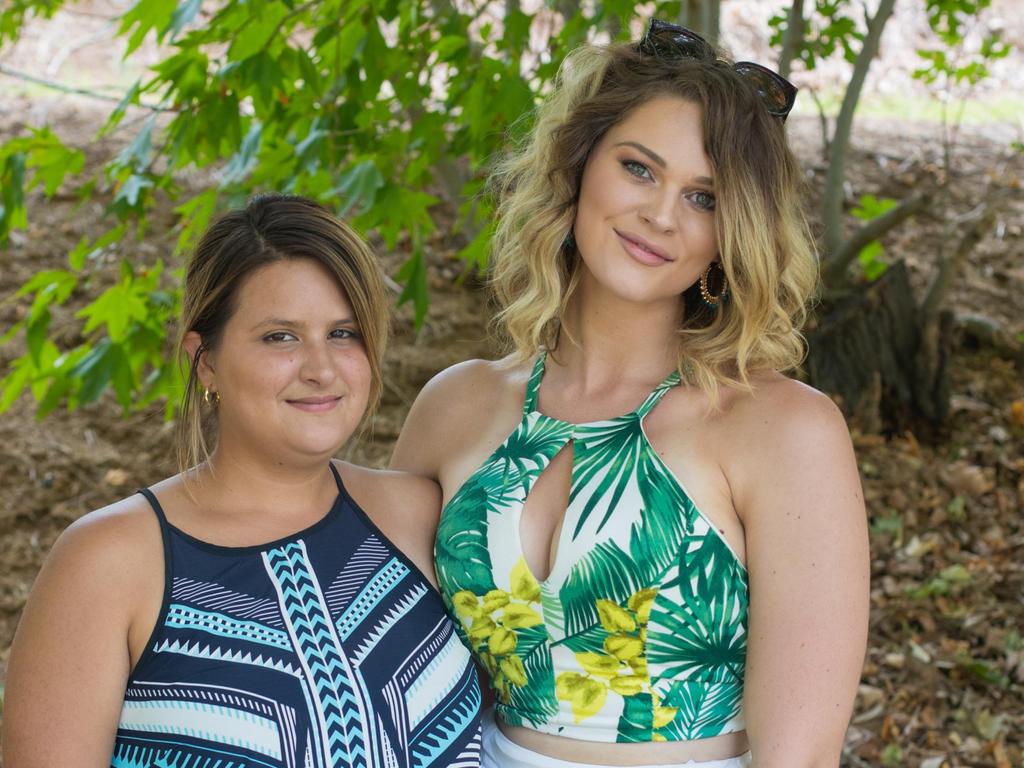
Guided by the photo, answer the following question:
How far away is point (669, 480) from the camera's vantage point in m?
2.21

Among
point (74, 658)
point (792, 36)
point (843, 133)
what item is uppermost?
point (792, 36)

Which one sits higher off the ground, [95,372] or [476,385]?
[476,385]

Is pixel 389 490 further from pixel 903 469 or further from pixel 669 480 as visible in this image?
pixel 903 469

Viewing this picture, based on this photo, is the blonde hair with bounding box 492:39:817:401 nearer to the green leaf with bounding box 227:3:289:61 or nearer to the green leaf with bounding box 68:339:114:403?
the green leaf with bounding box 227:3:289:61

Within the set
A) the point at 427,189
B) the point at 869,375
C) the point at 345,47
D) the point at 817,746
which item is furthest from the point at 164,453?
the point at 817,746

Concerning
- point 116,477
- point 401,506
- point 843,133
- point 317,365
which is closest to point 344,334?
point 317,365

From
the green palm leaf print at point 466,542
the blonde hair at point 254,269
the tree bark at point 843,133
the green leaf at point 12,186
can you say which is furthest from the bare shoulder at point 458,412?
the tree bark at point 843,133

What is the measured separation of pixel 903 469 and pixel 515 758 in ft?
11.2

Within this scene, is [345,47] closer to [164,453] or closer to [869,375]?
[164,453]

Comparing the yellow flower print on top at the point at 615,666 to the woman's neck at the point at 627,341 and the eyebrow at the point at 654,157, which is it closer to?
the woman's neck at the point at 627,341

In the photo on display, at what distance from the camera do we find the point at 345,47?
11.0ft

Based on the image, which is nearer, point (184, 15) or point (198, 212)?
point (184, 15)

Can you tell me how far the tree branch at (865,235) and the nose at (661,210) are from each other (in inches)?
121

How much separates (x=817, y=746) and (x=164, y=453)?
3.94 meters
